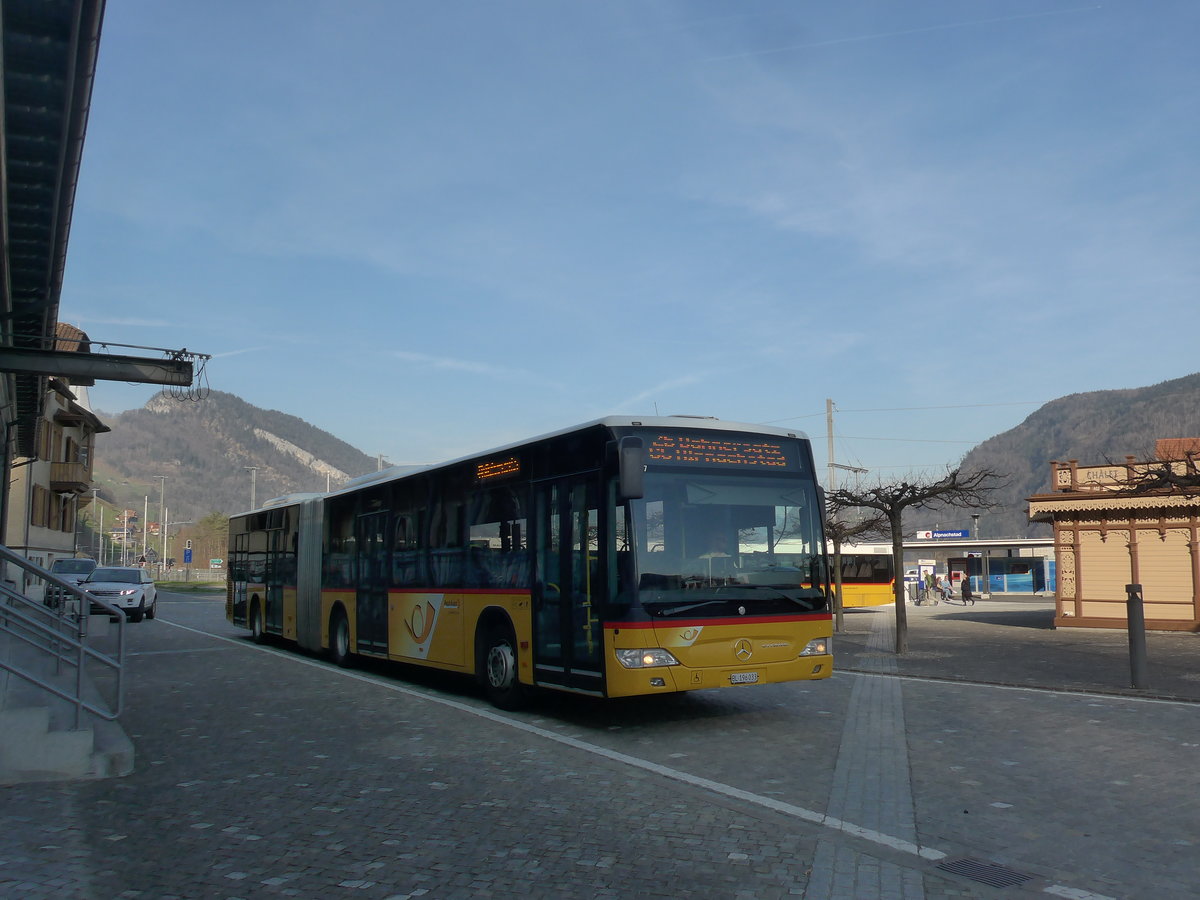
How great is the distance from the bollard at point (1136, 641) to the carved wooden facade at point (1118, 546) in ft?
42.4

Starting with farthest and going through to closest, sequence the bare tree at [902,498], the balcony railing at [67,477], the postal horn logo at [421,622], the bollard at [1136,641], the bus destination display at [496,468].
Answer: the balcony railing at [67,477] → the bare tree at [902,498] → the postal horn logo at [421,622] → the bollard at [1136,641] → the bus destination display at [496,468]

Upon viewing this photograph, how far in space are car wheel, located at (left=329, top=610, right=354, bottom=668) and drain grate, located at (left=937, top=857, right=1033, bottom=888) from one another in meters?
12.7

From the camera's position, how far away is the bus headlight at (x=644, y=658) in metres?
9.29

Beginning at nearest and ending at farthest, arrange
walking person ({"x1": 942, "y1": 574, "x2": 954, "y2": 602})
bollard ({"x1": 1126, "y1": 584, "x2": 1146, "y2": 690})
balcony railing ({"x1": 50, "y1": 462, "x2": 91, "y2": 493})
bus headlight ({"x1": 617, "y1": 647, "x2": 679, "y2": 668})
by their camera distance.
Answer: bus headlight ({"x1": 617, "y1": 647, "x2": 679, "y2": 668})
bollard ({"x1": 1126, "y1": 584, "x2": 1146, "y2": 690})
balcony railing ({"x1": 50, "y1": 462, "x2": 91, "y2": 493})
walking person ({"x1": 942, "y1": 574, "x2": 954, "y2": 602})

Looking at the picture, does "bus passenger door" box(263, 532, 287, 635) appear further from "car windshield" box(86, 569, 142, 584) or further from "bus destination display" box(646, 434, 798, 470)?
"car windshield" box(86, 569, 142, 584)

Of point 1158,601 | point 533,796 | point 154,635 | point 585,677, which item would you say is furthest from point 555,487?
point 1158,601

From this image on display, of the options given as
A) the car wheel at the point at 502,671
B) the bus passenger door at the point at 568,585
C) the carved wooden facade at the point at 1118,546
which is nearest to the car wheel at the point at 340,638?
the car wheel at the point at 502,671

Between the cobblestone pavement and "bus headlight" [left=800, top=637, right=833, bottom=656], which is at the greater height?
"bus headlight" [left=800, top=637, right=833, bottom=656]

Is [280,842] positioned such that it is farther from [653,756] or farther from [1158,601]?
[1158,601]

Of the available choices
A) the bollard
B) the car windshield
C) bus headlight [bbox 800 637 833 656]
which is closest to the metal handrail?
bus headlight [bbox 800 637 833 656]

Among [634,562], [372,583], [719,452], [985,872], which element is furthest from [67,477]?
[985,872]

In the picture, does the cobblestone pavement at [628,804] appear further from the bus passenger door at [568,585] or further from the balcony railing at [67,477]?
the balcony railing at [67,477]

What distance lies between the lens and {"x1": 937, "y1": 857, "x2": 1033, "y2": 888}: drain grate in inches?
208

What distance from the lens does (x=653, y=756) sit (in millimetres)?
8805
